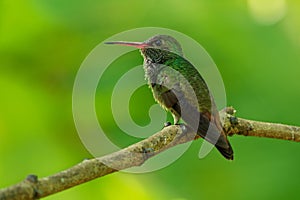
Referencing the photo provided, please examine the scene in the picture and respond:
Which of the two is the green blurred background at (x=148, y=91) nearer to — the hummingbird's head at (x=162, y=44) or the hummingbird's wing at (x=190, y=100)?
the hummingbird's head at (x=162, y=44)

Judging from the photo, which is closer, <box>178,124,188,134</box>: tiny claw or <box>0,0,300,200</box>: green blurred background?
<box>178,124,188,134</box>: tiny claw

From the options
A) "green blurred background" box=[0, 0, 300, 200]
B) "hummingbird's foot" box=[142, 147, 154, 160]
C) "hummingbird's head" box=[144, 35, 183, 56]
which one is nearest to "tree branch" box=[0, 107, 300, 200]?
"hummingbird's foot" box=[142, 147, 154, 160]

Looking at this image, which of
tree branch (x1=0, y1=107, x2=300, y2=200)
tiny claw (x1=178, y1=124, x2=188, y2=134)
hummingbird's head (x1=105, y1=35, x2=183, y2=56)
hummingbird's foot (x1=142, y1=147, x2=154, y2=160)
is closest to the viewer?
tree branch (x1=0, y1=107, x2=300, y2=200)

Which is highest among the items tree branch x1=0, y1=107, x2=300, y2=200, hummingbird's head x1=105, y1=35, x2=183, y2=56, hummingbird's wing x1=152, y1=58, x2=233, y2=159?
hummingbird's head x1=105, y1=35, x2=183, y2=56

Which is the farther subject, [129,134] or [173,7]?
[173,7]

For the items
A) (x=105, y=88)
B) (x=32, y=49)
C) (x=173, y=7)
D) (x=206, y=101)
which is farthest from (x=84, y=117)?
(x=206, y=101)

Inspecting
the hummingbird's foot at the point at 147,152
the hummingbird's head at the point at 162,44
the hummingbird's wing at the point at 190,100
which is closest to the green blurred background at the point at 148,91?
the hummingbird's head at the point at 162,44

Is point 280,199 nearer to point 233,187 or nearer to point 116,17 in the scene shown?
point 233,187

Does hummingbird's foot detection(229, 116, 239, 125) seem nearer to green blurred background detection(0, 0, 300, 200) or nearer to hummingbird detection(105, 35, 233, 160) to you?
hummingbird detection(105, 35, 233, 160)
